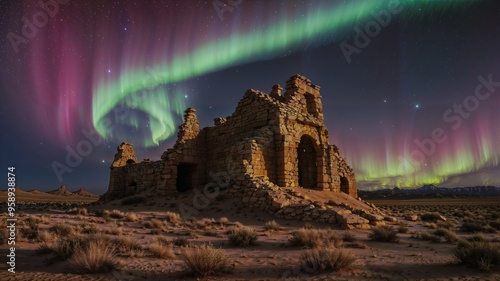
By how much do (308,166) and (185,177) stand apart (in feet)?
30.2

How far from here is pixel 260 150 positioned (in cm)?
1522

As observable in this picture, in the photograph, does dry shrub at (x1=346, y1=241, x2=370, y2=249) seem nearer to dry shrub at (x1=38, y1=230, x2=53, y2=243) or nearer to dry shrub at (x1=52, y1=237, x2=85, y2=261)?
dry shrub at (x1=52, y1=237, x2=85, y2=261)

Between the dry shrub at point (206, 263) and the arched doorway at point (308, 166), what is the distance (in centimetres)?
1524

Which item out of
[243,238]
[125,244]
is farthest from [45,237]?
[243,238]

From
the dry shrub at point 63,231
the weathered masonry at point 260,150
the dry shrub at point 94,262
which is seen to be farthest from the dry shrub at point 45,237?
the weathered masonry at point 260,150

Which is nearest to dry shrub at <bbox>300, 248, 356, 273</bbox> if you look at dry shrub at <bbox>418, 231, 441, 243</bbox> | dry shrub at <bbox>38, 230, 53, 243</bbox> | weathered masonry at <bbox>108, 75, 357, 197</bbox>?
dry shrub at <bbox>418, 231, 441, 243</bbox>

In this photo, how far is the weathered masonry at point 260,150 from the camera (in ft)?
50.7

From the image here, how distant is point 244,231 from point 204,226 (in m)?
2.95

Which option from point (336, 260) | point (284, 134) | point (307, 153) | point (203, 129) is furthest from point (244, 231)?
point (203, 129)

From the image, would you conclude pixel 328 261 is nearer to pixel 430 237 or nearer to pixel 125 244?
pixel 125 244

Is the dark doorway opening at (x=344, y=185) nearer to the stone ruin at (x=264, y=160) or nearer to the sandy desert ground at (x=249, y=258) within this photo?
the stone ruin at (x=264, y=160)

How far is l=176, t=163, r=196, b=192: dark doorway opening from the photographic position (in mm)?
20452

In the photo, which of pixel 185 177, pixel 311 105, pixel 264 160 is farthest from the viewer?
pixel 311 105

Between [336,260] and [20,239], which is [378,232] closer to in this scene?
[336,260]
